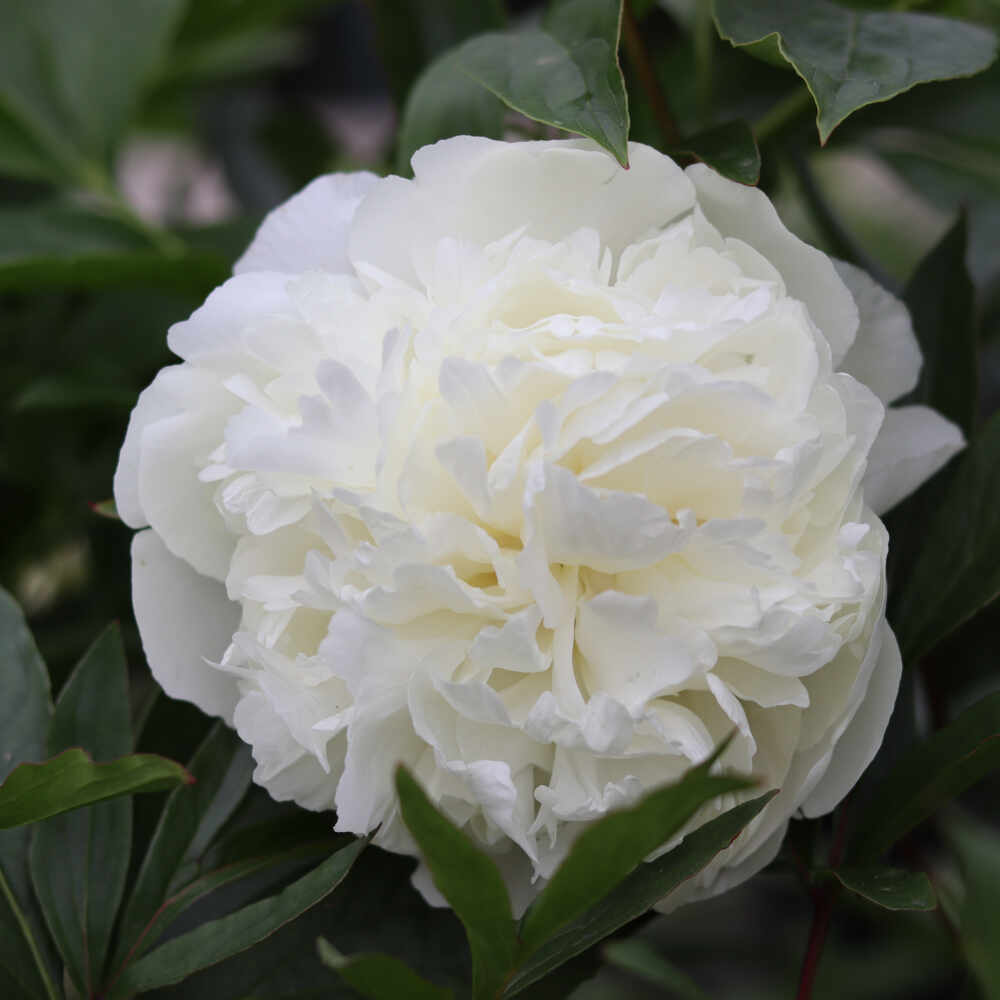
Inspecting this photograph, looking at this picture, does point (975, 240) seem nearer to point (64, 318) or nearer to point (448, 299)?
point (448, 299)

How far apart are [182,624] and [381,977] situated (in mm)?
146

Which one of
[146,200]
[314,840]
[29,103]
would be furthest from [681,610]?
[146,200]

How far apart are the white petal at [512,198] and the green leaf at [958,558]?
16 centimetres

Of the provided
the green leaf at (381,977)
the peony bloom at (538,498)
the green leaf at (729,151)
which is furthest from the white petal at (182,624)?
the green leaf at (729,151)

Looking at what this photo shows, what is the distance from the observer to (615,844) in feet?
0.88

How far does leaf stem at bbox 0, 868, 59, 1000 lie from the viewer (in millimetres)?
377

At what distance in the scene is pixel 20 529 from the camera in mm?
720

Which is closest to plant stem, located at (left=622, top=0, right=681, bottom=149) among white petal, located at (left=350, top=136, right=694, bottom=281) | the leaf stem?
white petal, located at (left=350, top=136, right=694, bottom=281)

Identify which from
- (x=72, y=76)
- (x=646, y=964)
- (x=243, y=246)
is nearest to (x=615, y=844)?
(x=646, y=964)

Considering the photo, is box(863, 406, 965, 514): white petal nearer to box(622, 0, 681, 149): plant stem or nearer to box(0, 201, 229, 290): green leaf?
box(622, 0, 681, 149): plant stem

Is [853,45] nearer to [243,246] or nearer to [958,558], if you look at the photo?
[958,558]

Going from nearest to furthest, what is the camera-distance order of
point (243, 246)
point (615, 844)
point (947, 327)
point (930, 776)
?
point (615, 844), point (930, 776), point (947, 327), point (243, 246)

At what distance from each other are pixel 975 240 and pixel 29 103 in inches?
24.0

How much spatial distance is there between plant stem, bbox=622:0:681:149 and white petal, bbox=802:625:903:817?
0.23 meters
